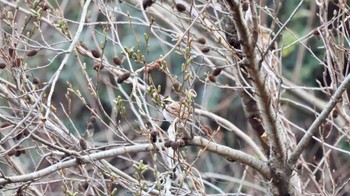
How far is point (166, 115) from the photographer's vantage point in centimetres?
314

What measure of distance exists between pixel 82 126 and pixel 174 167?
4998 millimetres

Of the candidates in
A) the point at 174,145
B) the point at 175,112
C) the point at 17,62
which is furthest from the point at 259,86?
the point at 17,62

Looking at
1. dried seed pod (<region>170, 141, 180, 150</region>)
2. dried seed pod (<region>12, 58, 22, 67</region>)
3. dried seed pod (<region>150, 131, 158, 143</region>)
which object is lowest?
dried seed pod (<region>170, 141, 180, 150</region>)

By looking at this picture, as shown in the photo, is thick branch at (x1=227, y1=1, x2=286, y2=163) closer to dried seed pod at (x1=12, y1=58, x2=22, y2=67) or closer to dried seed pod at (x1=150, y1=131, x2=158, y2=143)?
dried seed pod at (x1=150, y1=131, x2=158, y2=143)

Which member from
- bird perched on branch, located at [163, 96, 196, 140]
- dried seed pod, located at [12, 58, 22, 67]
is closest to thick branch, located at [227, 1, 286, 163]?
bird perched on branch, located at [163, 96, 196, 140]

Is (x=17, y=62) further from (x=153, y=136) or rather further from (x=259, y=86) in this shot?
(x=259, y=86)

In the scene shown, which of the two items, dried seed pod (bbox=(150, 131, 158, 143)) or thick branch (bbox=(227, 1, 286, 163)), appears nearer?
dried seed pod (bbox=(150, 131, 158, 143))

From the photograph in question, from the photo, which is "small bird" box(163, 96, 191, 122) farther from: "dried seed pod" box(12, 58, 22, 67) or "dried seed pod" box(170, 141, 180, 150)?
"dried seed pod" box(12, 58, 22, 67)

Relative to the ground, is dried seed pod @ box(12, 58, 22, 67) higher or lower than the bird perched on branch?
higher

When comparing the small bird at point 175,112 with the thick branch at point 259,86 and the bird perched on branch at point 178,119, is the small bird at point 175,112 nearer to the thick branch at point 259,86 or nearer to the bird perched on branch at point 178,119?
the bird perched on branch at point 178,119

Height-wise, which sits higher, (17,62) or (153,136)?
(17,62)

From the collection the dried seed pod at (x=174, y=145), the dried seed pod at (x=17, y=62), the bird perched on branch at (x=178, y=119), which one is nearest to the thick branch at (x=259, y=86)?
the bird perched on branch at (x=178, y=119)

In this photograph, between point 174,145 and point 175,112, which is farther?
point 175,112

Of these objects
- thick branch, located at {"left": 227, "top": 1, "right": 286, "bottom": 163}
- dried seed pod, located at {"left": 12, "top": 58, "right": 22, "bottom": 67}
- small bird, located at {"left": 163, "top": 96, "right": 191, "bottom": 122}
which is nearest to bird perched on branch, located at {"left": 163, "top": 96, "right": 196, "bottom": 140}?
small bird, located at {"left": 163, "top": 96, "right": 191, "bottom": 122}
